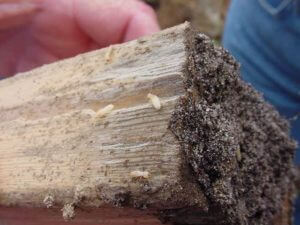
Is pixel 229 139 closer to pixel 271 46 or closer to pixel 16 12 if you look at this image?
pixel 16 12

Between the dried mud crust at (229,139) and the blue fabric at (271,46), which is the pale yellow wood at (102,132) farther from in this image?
the blue fabric at (271,46)

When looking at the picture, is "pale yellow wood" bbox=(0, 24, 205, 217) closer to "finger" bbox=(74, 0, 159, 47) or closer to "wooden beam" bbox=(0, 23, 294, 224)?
"wooden beam" bbox=(0, 23, 294, 224)

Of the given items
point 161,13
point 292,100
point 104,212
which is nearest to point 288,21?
point 292,100

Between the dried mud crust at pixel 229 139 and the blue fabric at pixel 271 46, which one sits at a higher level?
the blue fabric at pixel 271 46

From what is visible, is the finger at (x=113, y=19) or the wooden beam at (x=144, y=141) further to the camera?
the finger at (x=113, y=19)

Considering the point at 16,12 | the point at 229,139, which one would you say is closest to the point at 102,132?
the point at 229,139

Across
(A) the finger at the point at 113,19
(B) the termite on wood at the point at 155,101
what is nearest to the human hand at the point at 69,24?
(A) the finger at the point at 113,19
